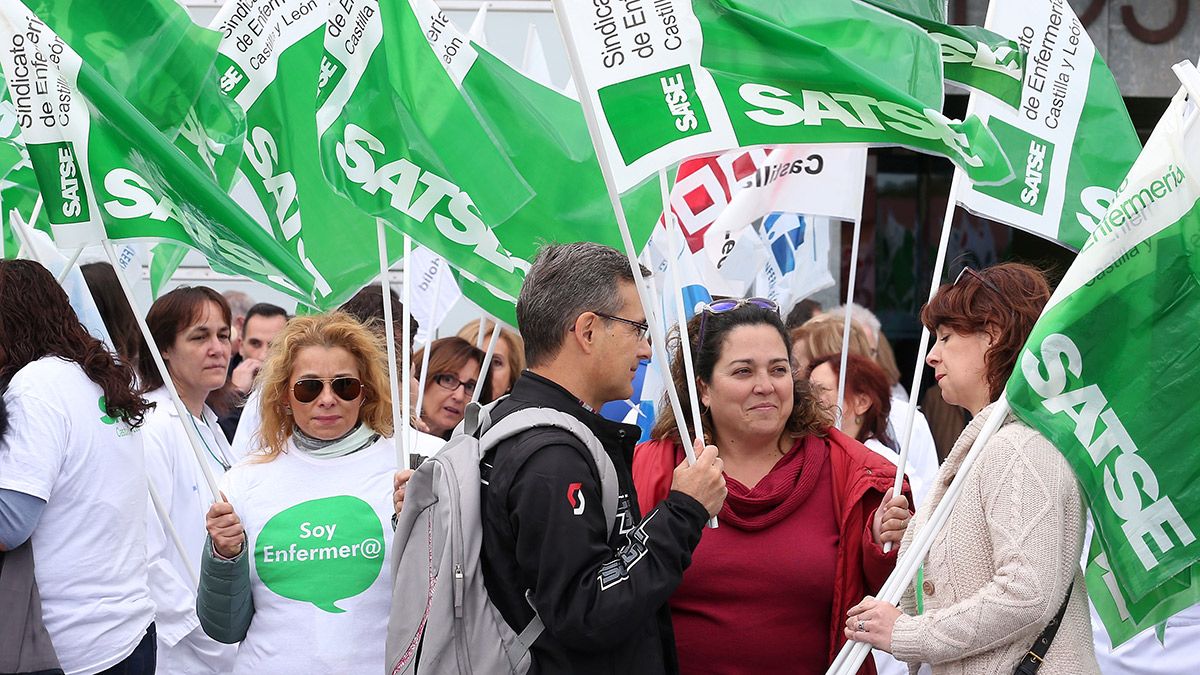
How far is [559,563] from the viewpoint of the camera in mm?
3252

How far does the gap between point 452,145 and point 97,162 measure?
1068 mm

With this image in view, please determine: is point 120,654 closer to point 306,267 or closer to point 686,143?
point 306,267

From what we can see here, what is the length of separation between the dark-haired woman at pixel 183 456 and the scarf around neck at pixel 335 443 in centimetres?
50

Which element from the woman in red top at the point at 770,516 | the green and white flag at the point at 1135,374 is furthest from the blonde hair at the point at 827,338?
the green and white flag at the point at 1135,374

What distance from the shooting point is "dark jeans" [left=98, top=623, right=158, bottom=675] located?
15.0ft

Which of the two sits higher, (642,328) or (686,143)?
(686,143)

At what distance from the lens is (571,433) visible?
339 cm

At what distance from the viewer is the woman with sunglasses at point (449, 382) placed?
22.5 ft

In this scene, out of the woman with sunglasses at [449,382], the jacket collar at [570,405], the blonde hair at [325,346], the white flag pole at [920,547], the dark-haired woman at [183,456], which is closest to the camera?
the jacket collar at [570,405]

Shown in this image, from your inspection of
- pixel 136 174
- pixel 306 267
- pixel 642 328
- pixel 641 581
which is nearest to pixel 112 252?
pixel 136 174

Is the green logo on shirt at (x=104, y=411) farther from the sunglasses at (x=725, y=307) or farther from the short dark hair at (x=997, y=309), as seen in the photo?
the short dark hair at (x=997, y=309)

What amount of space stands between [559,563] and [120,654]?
75.5 inches

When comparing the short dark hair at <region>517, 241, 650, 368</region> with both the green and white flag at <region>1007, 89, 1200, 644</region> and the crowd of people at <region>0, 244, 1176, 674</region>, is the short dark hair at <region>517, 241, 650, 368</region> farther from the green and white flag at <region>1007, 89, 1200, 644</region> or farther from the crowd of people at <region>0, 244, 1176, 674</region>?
the green and white flag at <region>1007, 89, 1200, 644</region>

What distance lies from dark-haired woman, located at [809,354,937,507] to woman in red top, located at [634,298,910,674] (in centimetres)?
212
